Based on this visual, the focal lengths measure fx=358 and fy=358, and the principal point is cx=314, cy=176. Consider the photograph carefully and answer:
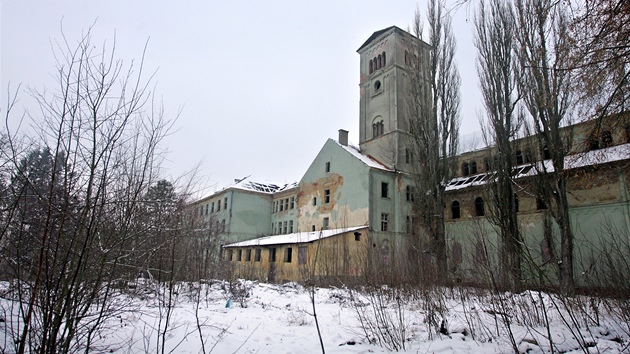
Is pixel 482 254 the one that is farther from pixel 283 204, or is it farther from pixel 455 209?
pixel 283 204

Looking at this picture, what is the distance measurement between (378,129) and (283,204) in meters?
12.9

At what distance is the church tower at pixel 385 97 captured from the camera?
1205 inches

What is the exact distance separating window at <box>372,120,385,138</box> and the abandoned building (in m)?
0.09

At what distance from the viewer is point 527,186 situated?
21.6m

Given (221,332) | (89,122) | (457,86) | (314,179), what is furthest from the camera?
(314,179)

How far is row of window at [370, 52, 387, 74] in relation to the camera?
33.7m

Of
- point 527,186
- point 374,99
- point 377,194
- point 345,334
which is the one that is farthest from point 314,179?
point 345,334

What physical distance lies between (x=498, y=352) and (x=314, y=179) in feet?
89.4

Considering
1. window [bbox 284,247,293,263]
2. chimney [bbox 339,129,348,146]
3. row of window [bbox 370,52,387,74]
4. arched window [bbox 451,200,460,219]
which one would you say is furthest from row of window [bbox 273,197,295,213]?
arched window [bbox 451,200,460,219]

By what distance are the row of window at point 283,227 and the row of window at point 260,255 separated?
237 inches

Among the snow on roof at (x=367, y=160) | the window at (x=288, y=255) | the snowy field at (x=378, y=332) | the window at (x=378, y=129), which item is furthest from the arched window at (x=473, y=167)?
the snowy field at (x=378, y=332)

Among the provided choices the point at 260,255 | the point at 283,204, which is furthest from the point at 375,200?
the point at 283,204

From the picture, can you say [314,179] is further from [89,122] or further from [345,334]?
[89,122]

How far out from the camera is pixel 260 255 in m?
28.7
